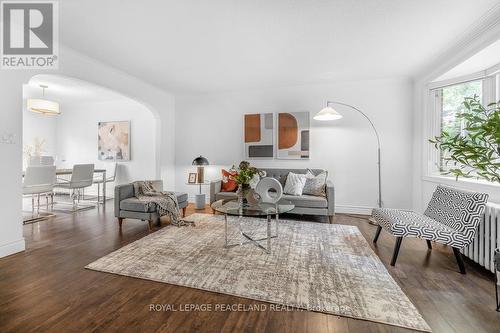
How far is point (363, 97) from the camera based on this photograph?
14.1 feet

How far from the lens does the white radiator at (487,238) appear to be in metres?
2.06

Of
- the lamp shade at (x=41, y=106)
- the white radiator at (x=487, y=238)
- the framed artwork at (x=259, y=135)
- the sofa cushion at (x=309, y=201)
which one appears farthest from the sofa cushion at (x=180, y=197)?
the white radiator at (x=487, y=238)

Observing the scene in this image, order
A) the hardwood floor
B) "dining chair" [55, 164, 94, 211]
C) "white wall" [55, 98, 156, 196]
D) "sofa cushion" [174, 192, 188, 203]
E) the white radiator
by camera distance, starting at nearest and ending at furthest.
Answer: the hardwood floor → the white radiator → "sofa cushion" [174, 192, 188, 203] → "dining chair" [55, 164, 94, 211] → "white wall" [55, 98, 156, 196]

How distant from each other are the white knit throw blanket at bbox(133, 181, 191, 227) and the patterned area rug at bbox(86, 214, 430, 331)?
0.33 metres

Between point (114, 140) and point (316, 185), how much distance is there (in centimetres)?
537

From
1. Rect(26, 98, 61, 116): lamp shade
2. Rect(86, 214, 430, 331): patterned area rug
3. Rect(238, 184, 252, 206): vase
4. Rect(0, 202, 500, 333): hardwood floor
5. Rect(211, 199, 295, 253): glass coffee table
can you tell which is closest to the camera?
Rect(0, 202, 500, 333): hardwood floor

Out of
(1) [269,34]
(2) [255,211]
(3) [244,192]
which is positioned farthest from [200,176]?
(1) [269,34]

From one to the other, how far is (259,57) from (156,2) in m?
1.58

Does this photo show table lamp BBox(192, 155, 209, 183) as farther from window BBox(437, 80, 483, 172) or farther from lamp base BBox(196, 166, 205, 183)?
window BBox(437, 80, 483, 172)

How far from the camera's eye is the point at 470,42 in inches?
104

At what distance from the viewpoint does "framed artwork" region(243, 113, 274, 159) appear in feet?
15.5

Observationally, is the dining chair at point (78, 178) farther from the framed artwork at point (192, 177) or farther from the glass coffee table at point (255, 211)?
the glass coffee table at point (255, 211)

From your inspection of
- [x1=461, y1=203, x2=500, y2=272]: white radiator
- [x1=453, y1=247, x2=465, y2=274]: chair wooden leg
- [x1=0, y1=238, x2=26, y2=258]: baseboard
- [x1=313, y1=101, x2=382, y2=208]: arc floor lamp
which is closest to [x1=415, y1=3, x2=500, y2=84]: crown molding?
[x1=313, y1=101, x2=382, y2=208]: arc floor lamp

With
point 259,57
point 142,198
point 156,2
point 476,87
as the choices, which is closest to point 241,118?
point 259,57
